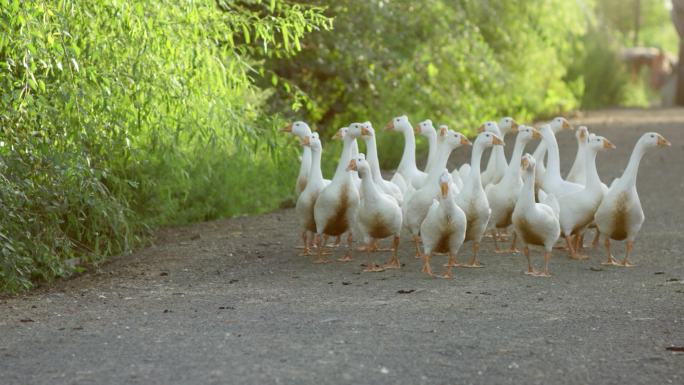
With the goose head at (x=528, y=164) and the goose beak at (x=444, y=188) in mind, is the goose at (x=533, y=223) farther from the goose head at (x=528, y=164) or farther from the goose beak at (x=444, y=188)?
the goose beak at (x=444, y=188)

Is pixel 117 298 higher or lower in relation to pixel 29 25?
lower

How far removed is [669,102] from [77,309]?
26501 mm

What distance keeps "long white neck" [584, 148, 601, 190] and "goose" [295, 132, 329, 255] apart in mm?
2065

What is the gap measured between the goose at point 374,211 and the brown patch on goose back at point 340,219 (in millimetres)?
170

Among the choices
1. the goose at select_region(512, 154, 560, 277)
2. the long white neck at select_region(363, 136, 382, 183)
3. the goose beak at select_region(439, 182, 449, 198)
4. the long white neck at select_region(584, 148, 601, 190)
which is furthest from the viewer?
the long white neck at select_region(363, 136, 382, 183)

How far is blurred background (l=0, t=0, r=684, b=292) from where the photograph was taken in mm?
7508

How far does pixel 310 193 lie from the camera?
897cm

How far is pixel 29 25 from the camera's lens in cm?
699

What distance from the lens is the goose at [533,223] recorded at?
8.27 m

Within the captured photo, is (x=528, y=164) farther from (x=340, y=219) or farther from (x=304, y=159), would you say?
(x=304, y=159)

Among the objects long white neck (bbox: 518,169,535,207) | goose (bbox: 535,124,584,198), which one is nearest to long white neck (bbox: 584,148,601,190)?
goose (bbox: 535,124,584,198)

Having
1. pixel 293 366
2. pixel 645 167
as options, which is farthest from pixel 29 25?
pixel 645 167

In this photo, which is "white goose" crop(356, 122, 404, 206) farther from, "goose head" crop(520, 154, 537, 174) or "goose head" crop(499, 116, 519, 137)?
"goose head" crop(499, 116, 519, 137)

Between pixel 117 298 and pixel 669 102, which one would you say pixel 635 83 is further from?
pixel 117 298
